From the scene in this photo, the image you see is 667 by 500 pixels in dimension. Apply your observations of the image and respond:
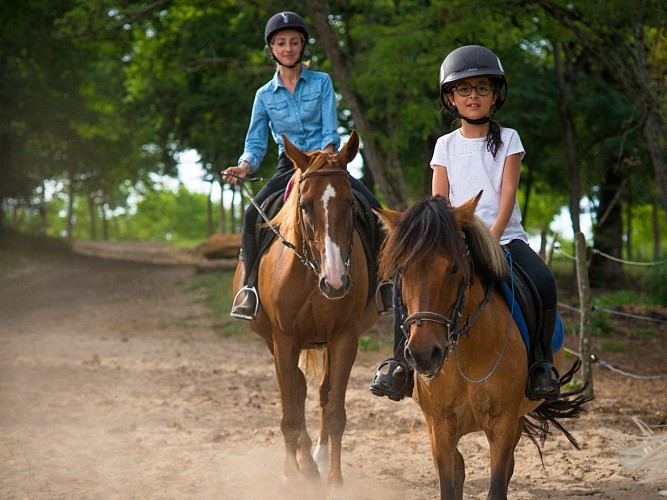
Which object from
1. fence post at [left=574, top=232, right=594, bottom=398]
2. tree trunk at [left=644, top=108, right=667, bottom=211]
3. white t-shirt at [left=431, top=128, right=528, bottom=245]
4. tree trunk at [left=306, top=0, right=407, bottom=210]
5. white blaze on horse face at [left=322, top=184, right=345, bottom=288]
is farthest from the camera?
tree trunk at [left=306, top=0, right=407, bottom=210]

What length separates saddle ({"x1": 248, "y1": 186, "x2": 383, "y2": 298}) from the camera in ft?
19.9

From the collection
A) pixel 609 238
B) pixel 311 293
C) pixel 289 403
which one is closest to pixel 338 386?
pixel 289 403

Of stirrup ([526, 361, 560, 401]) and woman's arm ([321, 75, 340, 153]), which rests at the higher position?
woman's arm ([321, 75, 340, 153])

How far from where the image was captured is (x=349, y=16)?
635 inches

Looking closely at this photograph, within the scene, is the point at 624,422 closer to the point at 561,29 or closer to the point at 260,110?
the point at 260,110

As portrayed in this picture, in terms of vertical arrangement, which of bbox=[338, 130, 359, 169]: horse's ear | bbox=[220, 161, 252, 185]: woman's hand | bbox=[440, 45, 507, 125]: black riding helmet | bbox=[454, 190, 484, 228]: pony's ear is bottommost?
bbox=[454, 190, 484, 228]: pony's ear

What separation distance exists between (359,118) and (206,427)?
22.8 feet

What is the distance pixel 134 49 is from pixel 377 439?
2259 cm

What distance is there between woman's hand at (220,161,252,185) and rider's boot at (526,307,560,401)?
277cm

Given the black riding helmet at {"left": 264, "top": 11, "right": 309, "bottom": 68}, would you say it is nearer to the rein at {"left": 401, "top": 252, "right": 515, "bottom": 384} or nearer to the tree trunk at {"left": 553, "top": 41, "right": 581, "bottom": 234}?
the rein at {"left": 401, "top": 252, "right": 515, "bottom": 384}

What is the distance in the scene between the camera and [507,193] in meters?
4.26

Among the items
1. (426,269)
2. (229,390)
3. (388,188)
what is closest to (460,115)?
(426,269)

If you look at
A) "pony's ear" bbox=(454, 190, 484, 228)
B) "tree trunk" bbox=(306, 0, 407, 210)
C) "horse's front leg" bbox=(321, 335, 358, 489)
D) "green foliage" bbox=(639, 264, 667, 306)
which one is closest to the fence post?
"horse's front leg" bbox=(321, 335, 358, 489)

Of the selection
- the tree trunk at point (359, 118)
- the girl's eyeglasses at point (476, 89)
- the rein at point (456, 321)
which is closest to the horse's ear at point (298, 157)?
the girl's eyeglasses at point (476, 89)
